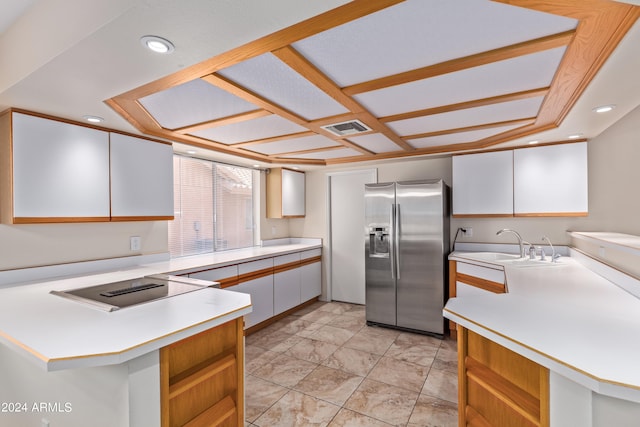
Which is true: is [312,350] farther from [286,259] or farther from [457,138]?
[457,138]

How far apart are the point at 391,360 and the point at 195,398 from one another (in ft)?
Answer: 6.60

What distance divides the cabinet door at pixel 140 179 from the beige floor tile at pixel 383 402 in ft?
7.53

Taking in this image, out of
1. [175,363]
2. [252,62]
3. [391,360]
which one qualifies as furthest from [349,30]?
[391,360]

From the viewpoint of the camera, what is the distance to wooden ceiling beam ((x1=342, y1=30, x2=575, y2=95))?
4.33 feet

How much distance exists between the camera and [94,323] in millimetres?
1321

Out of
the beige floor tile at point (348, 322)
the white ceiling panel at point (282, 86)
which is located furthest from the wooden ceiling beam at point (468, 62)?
the beige floor tile at point (348, 322)

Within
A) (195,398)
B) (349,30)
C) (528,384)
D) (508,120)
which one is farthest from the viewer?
(508,120)

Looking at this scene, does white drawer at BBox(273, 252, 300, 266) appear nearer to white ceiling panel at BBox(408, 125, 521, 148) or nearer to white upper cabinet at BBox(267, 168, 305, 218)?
white upper cabinet at BBox(267, 168, 305, 218)

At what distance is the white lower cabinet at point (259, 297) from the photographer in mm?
3295

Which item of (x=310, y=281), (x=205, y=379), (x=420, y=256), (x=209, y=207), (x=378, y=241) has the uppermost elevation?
(x=209, y=207)

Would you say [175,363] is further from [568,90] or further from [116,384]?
[568,90]

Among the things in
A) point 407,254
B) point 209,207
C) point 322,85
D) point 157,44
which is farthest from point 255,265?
point 157,44

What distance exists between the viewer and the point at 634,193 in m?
2.09

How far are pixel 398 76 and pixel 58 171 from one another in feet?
7.79
